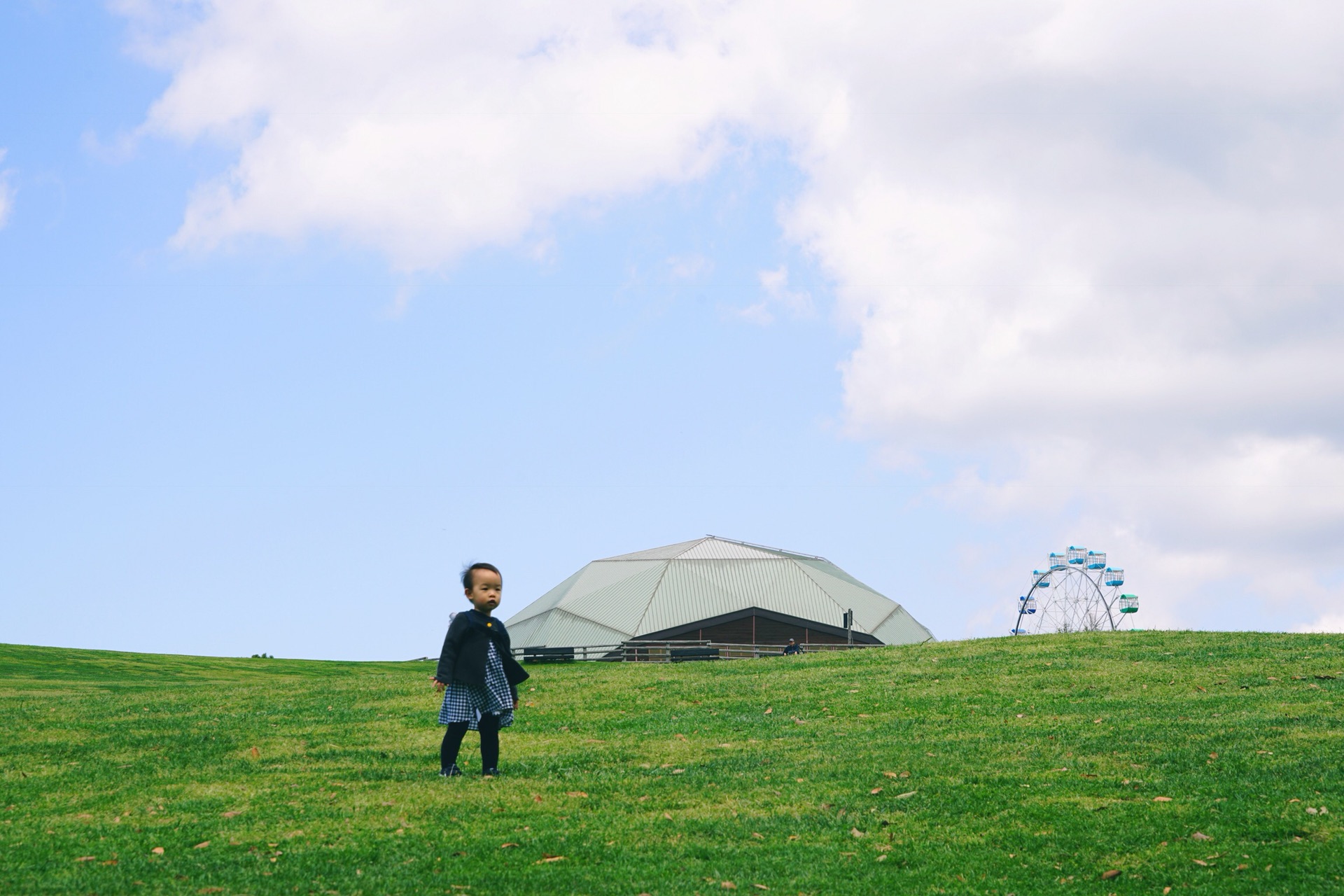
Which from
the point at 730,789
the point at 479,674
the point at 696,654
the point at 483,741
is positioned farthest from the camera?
the point at 696,654

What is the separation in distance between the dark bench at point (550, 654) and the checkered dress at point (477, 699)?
34028 millimetres

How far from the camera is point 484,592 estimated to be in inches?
443

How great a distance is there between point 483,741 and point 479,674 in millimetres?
765

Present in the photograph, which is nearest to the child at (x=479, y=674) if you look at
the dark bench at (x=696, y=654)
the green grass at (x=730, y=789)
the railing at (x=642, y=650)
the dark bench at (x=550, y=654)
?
the green grass at (x=730, y=789)

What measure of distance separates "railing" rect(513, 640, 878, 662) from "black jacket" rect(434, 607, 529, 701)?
1249 inches

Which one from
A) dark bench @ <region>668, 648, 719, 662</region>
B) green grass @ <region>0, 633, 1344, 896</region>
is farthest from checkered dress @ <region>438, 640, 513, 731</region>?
dark bench @ <region>668, 648, 719, 662</region>

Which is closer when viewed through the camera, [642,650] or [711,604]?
[642,650]

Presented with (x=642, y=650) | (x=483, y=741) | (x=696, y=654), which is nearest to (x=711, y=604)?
(x=642, y=650)

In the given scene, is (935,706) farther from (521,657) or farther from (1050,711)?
(521,657)

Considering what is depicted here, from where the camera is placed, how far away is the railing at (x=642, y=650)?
4591 cm

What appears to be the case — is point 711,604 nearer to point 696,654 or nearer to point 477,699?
point 696,654

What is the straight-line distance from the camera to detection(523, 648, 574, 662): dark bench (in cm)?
4506

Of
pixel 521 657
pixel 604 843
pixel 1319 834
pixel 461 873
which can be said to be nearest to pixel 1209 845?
pixel 1319 834

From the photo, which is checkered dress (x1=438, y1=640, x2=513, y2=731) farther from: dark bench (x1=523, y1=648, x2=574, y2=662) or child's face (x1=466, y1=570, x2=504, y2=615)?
dark bench (x1=523, y1=648, x2=574, y2=662)
